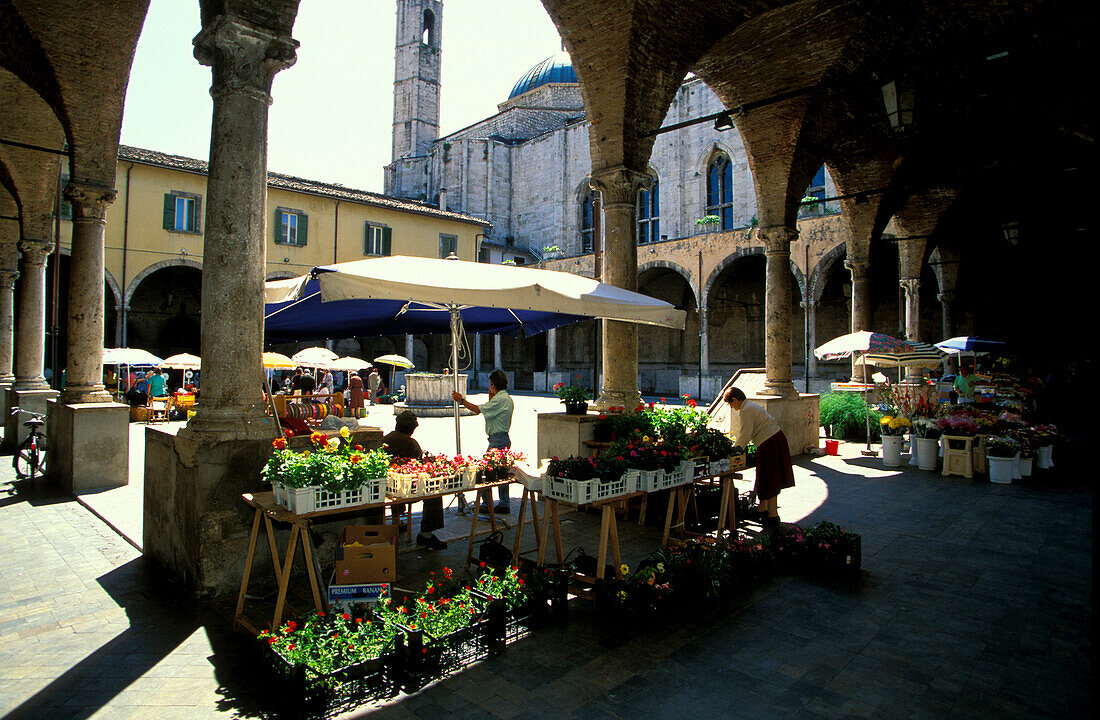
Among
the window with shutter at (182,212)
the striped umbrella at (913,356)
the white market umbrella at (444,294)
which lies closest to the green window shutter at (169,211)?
the window with shutter at (182,212)

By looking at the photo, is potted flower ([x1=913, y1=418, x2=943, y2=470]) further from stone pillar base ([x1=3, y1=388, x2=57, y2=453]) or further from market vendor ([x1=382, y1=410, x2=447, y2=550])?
stone pillar base ([x1=3, y1=388, x2=57, y2=453])

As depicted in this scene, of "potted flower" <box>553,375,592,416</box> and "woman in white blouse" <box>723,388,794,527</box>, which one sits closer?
"woman in white blouse" <box>723,388,794,527</box>

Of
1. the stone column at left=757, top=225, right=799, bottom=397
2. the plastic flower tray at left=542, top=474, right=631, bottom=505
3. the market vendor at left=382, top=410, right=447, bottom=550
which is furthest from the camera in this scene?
the stone column at left=757, top=225, right=799, bottom=397

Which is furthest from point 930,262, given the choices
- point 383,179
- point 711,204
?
point 383,179

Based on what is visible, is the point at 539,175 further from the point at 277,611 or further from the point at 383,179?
the point at 277,611

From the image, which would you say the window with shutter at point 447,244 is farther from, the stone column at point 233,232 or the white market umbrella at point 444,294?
the stone column at point 233,232

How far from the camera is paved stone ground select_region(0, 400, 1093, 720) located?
2.94 metres

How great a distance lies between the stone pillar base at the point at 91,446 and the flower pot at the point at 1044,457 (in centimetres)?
1292

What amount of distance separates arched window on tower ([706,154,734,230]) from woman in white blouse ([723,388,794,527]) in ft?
81.8

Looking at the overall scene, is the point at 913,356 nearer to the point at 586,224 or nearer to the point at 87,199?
the point at 87,199

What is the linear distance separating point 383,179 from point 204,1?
4416 centimetres

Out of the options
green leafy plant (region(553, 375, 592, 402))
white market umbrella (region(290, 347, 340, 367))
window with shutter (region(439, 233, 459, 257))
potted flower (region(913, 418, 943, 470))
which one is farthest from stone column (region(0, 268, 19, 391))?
window with shutter (region(439, 233, 459, 257))

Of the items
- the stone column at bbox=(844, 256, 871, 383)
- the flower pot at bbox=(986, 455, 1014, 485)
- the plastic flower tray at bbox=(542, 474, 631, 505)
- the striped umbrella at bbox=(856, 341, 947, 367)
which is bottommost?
the flower pot at bbox=(986, 455, 1014, 485)

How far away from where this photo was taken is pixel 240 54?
4398 millimetres
